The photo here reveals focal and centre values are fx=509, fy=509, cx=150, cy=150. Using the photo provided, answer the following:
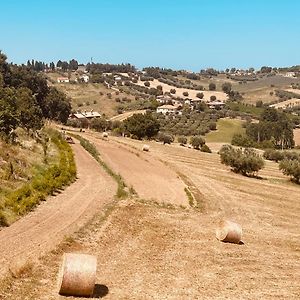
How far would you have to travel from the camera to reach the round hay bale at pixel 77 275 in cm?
1523

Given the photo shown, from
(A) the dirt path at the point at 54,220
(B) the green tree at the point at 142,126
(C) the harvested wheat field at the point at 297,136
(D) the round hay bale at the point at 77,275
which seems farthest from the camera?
(C) the harvested wheat field at the point at 297,136

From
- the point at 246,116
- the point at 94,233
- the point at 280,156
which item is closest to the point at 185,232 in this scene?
the point at 94,233

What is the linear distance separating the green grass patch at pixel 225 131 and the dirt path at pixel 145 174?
69.4 metres

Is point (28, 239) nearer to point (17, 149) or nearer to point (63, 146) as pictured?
point (17, 149)

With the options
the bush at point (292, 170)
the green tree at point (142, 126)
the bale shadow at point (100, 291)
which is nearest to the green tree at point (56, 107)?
the green tree at point (142, 126)

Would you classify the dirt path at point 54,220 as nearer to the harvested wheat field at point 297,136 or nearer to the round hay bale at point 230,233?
the round hay bale at point 230,233

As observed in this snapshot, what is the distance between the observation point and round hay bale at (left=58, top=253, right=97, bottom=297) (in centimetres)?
1523

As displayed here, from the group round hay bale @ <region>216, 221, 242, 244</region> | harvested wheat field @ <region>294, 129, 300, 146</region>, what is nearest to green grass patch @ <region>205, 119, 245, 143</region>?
harvested wheat field @ <region>294, 129, 300, 146</region>

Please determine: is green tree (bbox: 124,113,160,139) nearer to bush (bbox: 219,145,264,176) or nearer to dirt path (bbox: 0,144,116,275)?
bush (bbox: 219,145,264,176)

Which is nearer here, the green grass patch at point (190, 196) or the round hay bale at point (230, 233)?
the round hay bale at point (230, 233)

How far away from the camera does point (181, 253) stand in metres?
21.7

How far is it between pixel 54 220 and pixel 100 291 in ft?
32.6

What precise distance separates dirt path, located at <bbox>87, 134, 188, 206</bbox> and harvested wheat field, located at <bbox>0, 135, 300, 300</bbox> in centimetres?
39

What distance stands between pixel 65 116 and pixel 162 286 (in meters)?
101
